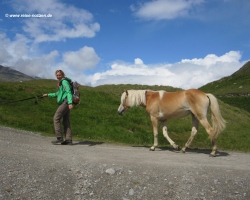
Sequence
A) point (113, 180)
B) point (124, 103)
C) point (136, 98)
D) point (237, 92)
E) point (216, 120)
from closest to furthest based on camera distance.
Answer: point (113, 180), point (216, 120), point (136, 98), point (124, 103), point (237, 92)

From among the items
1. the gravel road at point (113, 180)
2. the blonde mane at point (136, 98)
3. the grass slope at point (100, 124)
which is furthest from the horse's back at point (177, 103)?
the gravel road at point (113, 180)

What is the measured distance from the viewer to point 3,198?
17.5 ft

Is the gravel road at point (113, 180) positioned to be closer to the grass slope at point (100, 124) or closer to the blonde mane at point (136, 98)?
the blonde mane at point (136, 98)

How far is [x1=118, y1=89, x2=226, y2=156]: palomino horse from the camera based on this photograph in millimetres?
10836

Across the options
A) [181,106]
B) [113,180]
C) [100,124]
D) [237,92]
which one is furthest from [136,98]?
[237,92]

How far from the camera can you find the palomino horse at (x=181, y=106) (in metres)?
10.8

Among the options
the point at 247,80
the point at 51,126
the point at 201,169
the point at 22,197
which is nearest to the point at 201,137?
the point at 51,126

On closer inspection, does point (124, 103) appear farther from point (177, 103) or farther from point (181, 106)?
point (181, 106)

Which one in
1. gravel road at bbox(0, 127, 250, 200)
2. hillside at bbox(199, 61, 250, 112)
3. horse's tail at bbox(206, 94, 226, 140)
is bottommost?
gravel road at bbox(0, 127, 250, 200)

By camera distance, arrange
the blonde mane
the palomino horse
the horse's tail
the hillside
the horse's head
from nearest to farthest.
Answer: the horse's tail
the palomino horse
the blonde mane
the horse's head
the hillside

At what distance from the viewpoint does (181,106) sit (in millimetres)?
11312

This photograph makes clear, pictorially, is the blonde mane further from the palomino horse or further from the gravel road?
the gravel road

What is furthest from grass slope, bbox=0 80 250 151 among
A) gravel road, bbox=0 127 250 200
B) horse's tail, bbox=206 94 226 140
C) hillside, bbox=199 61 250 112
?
hillside, bbox=199 61 250 112

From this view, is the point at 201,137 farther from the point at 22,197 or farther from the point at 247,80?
the point at 247,80
